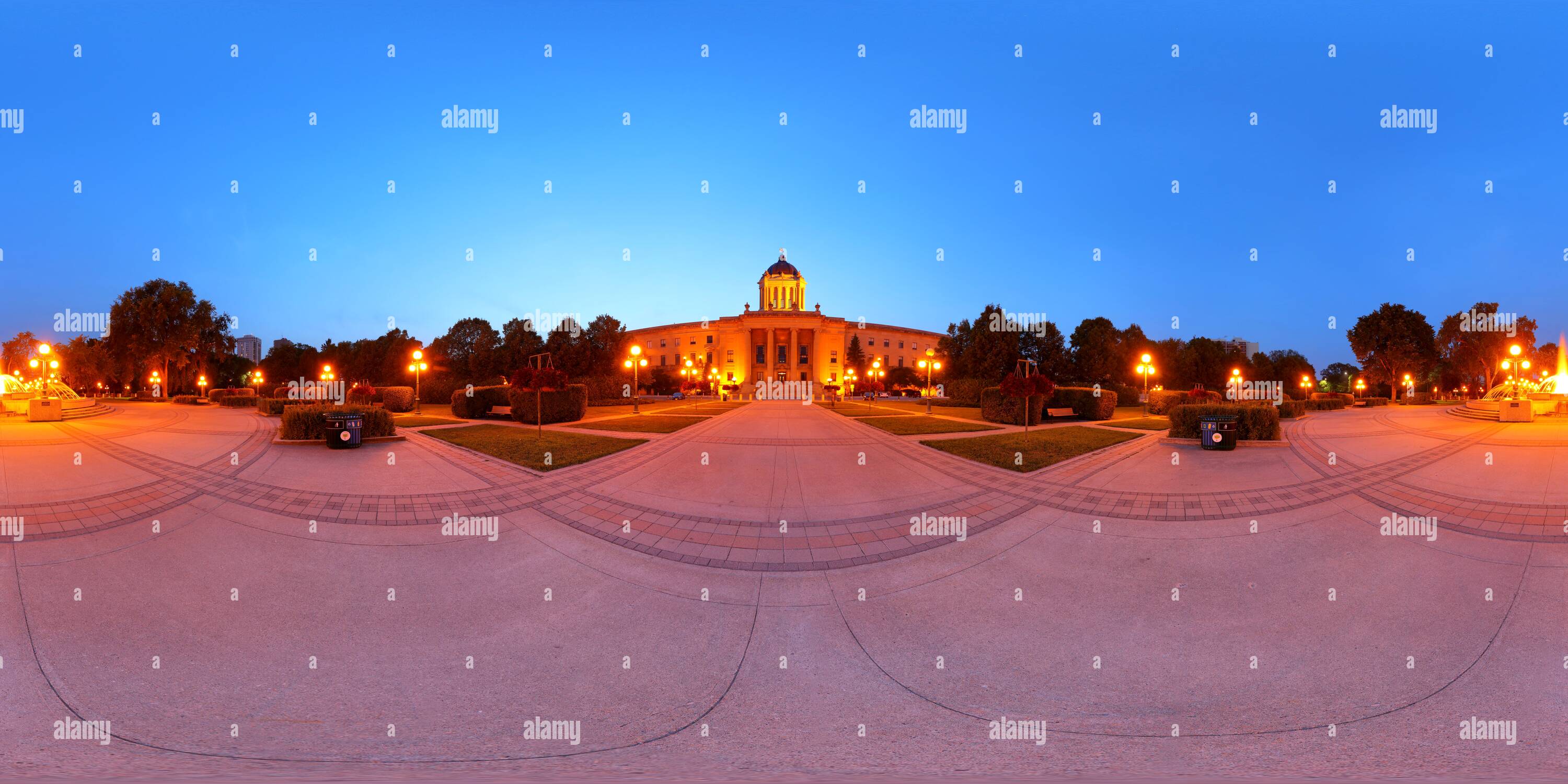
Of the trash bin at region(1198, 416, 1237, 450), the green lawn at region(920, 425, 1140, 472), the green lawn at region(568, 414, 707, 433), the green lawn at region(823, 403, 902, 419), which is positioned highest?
the trash bin at region(1198, 416, 1237, 450)

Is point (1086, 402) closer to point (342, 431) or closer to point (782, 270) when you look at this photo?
point (342, 431)

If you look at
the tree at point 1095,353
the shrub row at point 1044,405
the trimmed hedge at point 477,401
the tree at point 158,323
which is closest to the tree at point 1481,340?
the tree at point 1095,353

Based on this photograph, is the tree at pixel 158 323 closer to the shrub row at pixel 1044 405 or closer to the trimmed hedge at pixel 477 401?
the trimmed hedge at pixel 477 401

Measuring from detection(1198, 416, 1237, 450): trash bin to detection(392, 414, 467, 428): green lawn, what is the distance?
15.9m

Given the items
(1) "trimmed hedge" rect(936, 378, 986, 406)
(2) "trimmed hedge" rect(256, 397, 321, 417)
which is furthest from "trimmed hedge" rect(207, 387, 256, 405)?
(1) "trimmed hedge" rect(936, 378, 986, 406)

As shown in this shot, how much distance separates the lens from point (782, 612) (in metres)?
4.84

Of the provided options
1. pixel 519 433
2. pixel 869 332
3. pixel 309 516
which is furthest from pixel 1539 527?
pixel 869 332

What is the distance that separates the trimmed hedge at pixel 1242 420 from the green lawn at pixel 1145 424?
2.19 metres

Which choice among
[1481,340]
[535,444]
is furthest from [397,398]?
[1481,340]

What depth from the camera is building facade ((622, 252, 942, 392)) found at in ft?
279

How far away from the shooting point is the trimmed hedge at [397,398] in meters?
13.8

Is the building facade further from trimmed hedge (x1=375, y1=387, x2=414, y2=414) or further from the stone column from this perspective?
trimmed hedge (x1=375, y1=387, x2=414, y2=414)

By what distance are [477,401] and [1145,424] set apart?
22.0 meters

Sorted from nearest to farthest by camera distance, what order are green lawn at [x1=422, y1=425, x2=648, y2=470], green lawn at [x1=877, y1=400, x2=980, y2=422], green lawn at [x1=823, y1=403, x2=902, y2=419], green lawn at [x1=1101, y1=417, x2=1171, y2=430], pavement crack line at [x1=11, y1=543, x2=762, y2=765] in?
pavement crack line at [x1=11, y1=543, x2=762, y2=765] < green lawn at [x1=422, y1=425, x2=648, y2=470] < green lawn at [x1=1101, y1=417, x2=1171, y2=430] < green lawn at [x1=877, y1=400, x2=980, y2=422] < green lawn at [x1=823, y1=403, x2=902, y2=419]
